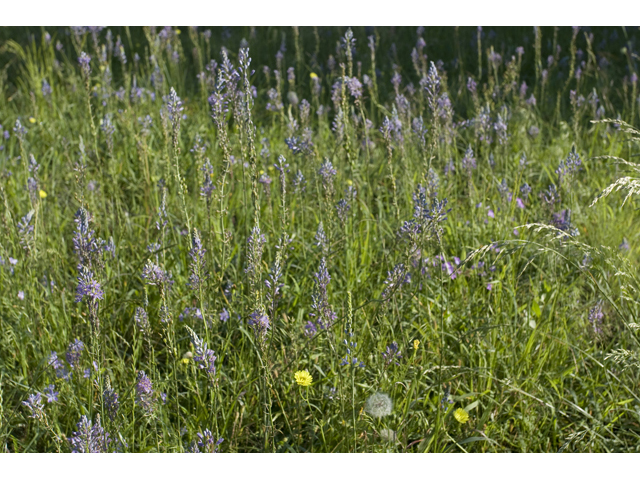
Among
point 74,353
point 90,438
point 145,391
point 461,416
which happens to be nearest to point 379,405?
point 461,416

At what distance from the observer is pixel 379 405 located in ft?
5.89

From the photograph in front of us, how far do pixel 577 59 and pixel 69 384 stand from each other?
4.89 m

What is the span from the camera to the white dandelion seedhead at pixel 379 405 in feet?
5.86

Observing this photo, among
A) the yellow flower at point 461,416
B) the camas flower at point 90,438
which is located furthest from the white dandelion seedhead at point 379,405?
the camas flower at point 90,438

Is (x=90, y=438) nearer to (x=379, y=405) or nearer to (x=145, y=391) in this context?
(x=145, y=391)

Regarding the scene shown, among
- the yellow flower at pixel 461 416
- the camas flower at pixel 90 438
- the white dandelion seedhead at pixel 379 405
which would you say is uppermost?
the camas flower at pixel 90 438

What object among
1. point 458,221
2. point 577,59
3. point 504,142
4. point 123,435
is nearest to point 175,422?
point 123,435

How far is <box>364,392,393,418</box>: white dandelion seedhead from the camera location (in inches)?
70.4

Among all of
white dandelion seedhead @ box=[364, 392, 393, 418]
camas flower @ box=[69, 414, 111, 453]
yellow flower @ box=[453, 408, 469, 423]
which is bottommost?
yellow flower @ box=[453, 408, 469, 423]

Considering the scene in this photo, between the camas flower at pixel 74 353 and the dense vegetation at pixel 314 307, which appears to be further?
the camas flower at pixel 74 353

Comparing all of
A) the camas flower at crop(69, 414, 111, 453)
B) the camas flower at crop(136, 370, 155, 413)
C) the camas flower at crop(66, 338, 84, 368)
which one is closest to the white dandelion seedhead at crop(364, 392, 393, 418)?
the camas flower at crop(136, 370, 155, 413)

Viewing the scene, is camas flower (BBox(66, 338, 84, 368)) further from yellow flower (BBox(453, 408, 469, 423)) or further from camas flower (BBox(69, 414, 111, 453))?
yellow flower (BBox(453, 408, 469, 423))

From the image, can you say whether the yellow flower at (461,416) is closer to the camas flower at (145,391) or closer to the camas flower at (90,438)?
the camas flower at (145,391)

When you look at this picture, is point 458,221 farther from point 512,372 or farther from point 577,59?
point 577,59
